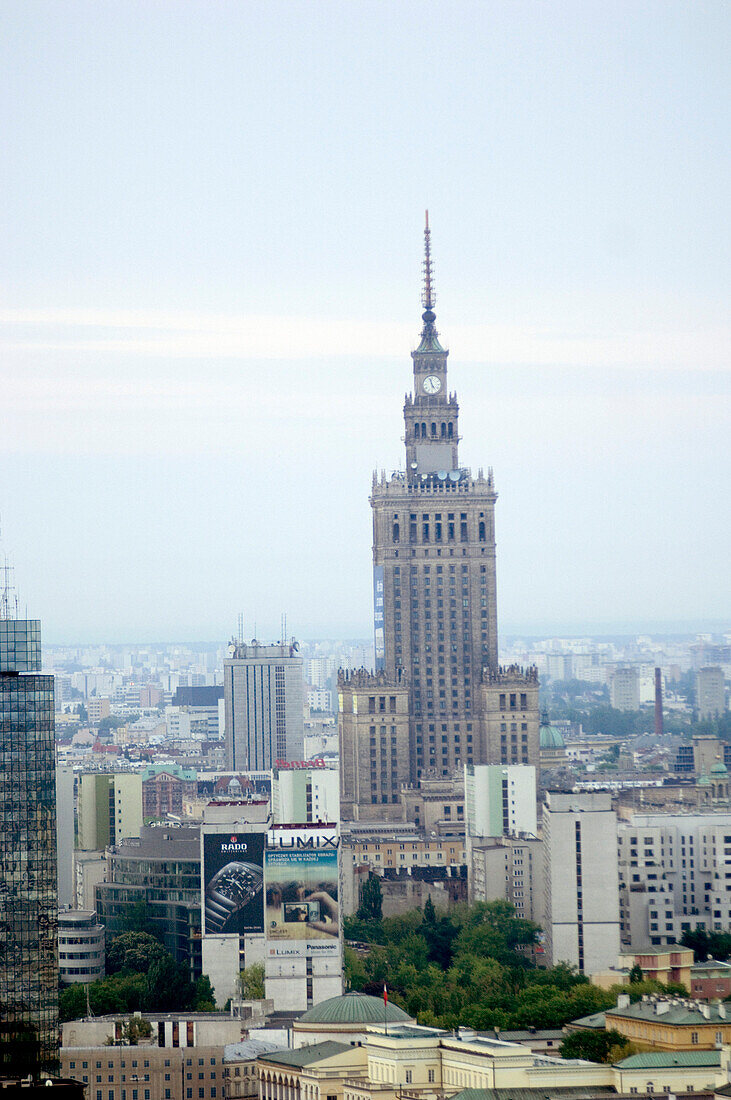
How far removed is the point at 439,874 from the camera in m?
186

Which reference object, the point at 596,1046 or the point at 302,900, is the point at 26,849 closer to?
the point at 596,1046

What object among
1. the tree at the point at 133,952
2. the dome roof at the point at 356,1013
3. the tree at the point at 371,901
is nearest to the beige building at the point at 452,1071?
the dome roof at the point at 356,1013

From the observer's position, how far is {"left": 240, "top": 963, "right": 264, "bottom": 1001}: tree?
486ft

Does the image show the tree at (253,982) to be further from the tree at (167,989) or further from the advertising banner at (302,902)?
the tree at (167,989)

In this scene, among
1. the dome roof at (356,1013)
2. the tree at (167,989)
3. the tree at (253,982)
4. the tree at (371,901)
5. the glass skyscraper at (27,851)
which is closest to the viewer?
the glass skyscraper at (27,851)

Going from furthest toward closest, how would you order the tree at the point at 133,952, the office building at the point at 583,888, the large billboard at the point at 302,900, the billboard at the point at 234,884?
the office building at the point at 583,888 → the tree at the point at 133,952 → the billboard at the point at 234,884 → the large billboard at the point at 302,900

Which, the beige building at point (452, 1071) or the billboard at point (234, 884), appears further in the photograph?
the billboard at point (234, 884)

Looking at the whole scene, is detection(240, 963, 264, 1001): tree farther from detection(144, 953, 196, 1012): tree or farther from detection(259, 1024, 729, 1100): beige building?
detection(259, 1024, 729, 1100): beige building

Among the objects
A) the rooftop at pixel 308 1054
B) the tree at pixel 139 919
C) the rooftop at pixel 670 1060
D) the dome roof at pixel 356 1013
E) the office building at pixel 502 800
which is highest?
the office building at pixel 502 800

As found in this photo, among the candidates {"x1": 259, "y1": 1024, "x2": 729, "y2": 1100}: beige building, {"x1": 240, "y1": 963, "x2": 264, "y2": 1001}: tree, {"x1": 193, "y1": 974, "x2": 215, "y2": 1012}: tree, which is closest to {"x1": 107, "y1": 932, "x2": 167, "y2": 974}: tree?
{"x1": 193, "y1": 974, "x2": 215, "y2": 1012}: tree

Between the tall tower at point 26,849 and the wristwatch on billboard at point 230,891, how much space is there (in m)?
32.6

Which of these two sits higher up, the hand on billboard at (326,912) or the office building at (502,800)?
the office building at (502,800)

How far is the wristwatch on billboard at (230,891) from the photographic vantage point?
155 meters

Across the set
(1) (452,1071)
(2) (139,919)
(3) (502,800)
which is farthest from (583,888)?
(1) (452,1071)
